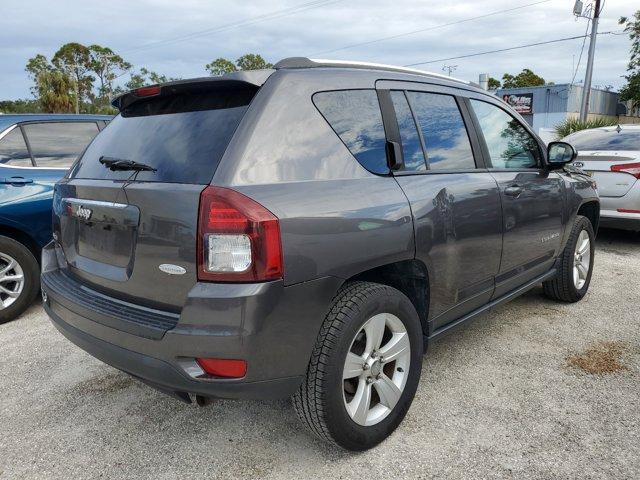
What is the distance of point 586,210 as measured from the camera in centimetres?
464

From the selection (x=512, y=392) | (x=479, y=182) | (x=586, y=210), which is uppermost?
(x=479, y=182)

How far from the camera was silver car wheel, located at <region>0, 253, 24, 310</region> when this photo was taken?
165 inches

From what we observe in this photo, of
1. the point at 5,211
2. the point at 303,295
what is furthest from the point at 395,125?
the point at 5,211

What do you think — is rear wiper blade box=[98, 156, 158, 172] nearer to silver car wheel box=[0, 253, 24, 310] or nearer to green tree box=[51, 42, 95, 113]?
silver car wheel box=[0, 253, 24, 310]

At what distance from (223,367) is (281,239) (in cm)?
53

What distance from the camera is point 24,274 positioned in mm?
4262

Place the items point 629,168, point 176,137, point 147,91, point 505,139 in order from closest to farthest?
1. point 176,137
2. point 147,91
3. point 505,139
4. point 629,168

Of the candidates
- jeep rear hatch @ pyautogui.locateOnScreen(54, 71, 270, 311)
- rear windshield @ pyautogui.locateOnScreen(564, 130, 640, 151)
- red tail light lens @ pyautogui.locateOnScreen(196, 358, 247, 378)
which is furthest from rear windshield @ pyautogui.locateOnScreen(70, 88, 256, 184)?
rear windshield @ pyautogui.locateOnScreen(564, 130, 640, 151)

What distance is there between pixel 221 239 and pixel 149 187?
442 mm

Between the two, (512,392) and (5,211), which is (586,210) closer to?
(512,392)

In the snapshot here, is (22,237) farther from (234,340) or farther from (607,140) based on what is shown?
(607,140)

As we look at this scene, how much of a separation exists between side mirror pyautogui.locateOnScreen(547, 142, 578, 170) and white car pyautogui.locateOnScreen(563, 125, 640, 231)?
2.89 meters

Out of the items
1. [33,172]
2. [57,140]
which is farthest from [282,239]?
[57,140]

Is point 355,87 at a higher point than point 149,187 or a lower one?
higher
